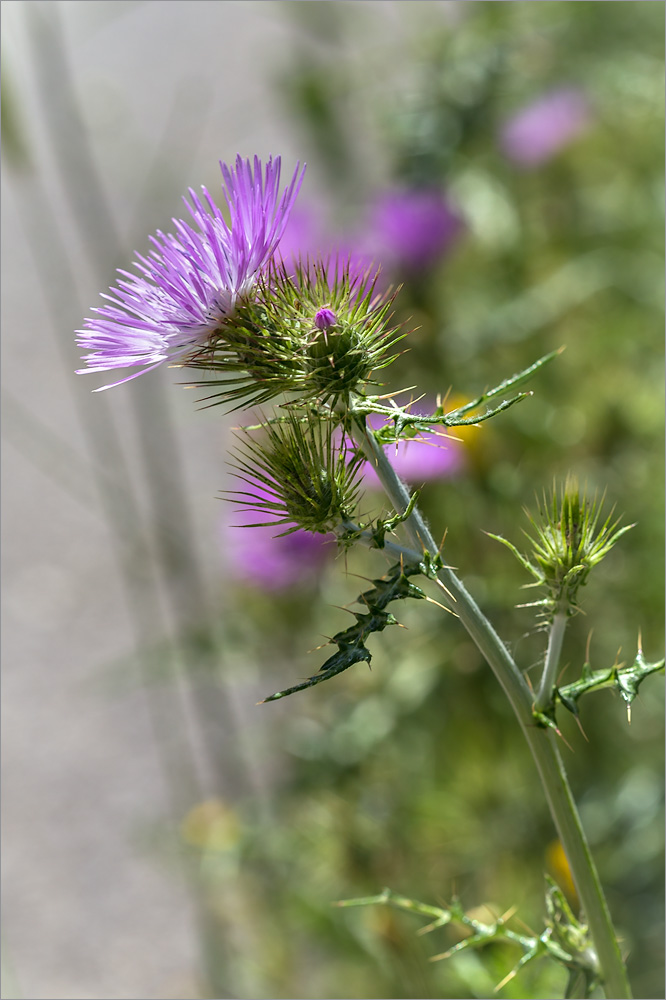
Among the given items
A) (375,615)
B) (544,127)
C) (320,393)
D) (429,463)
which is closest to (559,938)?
(375,615)

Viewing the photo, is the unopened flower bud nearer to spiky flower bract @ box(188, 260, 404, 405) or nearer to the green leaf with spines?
spiky flower bract @ box(188, 260, 404, 405)

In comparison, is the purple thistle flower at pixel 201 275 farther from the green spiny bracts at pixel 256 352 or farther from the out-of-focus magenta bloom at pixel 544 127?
the out-of-focus magenta bloom at pixel 544 127

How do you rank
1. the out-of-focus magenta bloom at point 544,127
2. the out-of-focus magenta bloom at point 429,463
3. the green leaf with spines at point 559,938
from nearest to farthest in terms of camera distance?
the green leaf with spines at point 559,938 < the out-of-focus magenta bloom at point 429,463 < the out-of-focus magenta bloom at point 544,127

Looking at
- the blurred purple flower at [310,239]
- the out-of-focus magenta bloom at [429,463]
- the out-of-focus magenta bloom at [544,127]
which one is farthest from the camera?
the out-of-focus magenta bloom at [544,127]

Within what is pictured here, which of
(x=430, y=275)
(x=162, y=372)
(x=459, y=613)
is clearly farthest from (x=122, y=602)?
(x=459, y=613)

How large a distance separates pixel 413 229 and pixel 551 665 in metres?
1.08

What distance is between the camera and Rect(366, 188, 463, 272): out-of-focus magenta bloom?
1.45 meters

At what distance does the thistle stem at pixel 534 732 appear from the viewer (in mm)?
484

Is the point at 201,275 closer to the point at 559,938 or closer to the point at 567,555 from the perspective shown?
the point at 567,555

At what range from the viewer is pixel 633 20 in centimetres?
177

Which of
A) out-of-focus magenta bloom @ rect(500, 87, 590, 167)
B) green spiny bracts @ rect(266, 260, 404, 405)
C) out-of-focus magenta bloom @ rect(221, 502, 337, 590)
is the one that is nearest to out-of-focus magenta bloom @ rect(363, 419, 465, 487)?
out-of-focus magenta bloom @ rect(221, 502, 337, 590)

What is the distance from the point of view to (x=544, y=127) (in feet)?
5.96

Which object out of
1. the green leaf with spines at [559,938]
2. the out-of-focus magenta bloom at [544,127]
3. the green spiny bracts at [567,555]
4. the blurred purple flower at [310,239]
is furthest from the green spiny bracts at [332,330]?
the out-of-focus magenta bloom at [544,127]

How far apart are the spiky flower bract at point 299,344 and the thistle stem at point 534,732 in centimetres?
3
